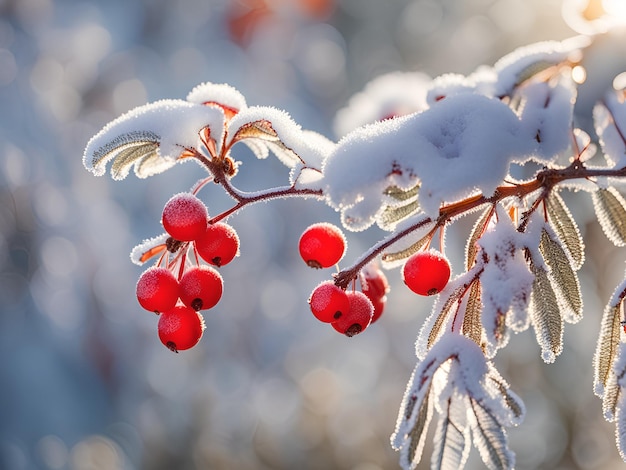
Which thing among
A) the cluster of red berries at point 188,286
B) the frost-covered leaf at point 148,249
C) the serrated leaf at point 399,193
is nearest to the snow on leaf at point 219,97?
the cluster of red berries at point 188,286

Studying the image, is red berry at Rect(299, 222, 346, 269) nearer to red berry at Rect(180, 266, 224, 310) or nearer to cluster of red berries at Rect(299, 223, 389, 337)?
cluster of red berries at Rect(299, 223, 389, 337)

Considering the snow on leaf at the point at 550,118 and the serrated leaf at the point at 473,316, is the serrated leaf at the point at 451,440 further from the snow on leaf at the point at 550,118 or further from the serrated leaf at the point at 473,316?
the snow on leaf at the point at 550,118

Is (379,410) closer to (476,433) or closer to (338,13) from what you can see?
(338,13)

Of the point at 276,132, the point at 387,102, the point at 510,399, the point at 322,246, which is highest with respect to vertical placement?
the point at 387,102

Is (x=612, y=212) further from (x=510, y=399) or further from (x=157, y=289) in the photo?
(x=157, y=289)

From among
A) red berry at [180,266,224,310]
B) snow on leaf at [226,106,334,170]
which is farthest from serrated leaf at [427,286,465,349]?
red berry at [180,266,224,310]

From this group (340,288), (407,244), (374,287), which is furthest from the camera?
(374,287)

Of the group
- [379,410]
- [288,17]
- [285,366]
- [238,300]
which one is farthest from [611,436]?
[288,17]

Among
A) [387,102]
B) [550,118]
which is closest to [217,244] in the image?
[550,118]
